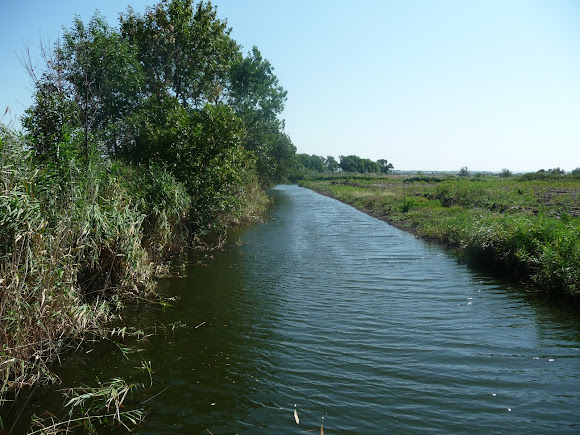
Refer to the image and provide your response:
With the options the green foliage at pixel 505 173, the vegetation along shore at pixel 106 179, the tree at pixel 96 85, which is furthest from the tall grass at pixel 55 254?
the green foliage at pixel 505 173

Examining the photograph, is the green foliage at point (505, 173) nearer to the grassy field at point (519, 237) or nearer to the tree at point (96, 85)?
the grassy field at point (519, 237)

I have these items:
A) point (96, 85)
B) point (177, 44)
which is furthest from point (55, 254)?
point (177, 44)

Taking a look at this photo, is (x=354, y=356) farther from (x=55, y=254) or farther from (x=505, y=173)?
(x=505, y=173)

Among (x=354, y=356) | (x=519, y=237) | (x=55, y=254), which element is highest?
(x=55, y=254)

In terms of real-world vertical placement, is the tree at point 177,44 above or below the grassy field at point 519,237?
above

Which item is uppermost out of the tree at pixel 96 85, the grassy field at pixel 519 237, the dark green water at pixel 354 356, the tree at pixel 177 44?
the tree at pixel 177 44

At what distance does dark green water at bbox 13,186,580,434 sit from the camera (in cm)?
578

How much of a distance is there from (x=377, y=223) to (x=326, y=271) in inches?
557

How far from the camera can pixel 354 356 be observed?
764 centimetres

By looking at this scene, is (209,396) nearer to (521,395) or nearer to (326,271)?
(521,395)

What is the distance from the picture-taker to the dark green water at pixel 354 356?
5777 millimetres

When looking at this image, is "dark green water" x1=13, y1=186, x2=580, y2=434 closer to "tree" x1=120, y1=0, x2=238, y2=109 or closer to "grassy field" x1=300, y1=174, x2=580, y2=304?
"grassy field" x1=300, y1=174, x2=580, y2=304

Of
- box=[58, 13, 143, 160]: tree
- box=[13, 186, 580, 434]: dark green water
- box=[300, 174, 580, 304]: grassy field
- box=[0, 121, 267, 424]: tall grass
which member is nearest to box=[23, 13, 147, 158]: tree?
box=[58, 13, 143, 160]: tree

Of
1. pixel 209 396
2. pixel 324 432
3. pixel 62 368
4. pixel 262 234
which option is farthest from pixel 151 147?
pixel 324 432
